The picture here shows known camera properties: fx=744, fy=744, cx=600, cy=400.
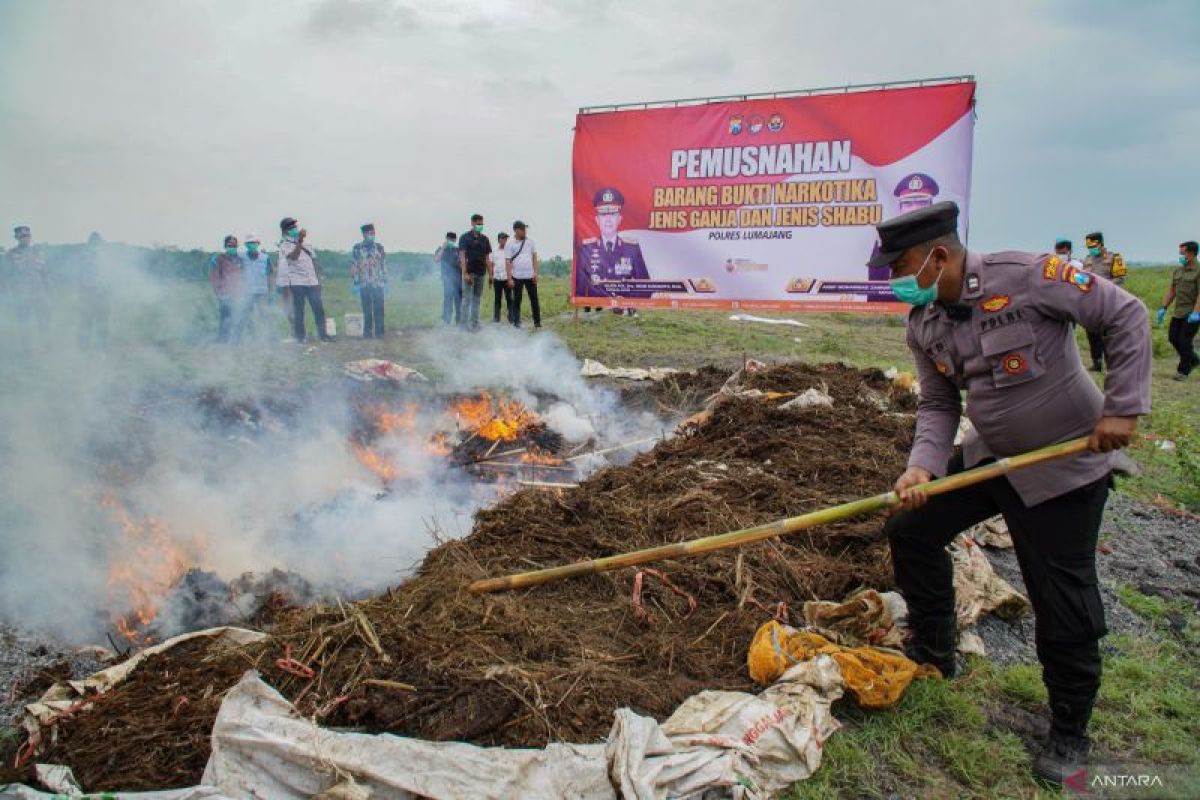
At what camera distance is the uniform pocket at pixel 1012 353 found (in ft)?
8.99

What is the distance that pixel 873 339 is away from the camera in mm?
17047

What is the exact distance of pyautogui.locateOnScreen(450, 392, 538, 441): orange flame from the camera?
805 centimetres

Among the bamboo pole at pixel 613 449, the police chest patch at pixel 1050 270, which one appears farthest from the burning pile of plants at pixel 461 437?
the police chest patch at pixel 1050 270

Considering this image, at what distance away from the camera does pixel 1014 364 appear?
2.78 m

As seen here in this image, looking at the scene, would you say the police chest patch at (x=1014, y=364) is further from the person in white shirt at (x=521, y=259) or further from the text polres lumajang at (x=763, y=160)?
the person in white shirt at (x=521, y=259)

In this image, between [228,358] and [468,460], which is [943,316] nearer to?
[468,460]

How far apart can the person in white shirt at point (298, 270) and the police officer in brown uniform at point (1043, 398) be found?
11.5 meters

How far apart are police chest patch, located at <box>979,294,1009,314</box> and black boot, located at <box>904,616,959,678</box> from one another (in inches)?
56.8

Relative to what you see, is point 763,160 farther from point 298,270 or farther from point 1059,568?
point 1059,568

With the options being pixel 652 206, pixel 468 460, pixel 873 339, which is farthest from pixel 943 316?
pixel 873 339

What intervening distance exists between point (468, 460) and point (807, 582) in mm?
4332

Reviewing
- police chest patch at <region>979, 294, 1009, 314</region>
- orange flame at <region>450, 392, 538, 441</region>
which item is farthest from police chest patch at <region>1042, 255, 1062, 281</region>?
orange flame at <region>450, 392, 538, 441</region>

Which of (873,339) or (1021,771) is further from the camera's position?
(873,339)

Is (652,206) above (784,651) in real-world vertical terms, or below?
above
